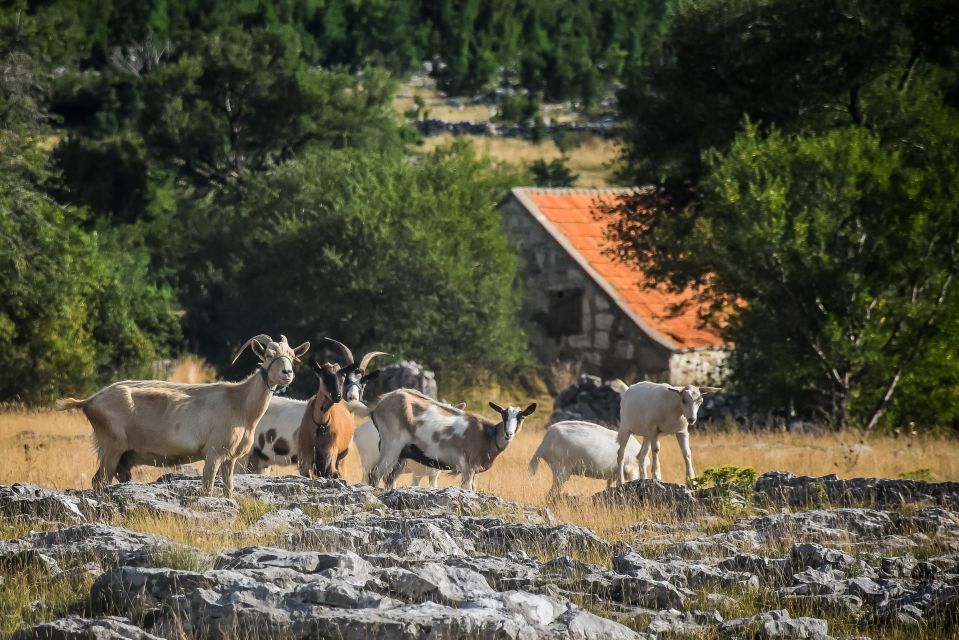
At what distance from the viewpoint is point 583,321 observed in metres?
48.2

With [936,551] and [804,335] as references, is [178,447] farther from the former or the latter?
[804,335]

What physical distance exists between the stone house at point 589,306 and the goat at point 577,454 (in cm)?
2101

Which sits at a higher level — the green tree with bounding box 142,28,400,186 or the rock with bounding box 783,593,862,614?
the rock with bounding box 783,593,862,614

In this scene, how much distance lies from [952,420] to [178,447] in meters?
22.3

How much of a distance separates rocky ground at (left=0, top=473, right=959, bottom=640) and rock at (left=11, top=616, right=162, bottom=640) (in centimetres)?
2

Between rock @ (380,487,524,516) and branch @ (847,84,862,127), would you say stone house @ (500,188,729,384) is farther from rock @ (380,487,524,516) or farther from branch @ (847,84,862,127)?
rock @ (380,487,524,516)

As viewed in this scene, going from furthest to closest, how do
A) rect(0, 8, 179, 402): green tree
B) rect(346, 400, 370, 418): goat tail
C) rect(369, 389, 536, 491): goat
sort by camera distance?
rect(0, 8, 179, 402): green tree
rect(346, 400, 370, 418): goat tail
rect(369, 389, 536, 491): goat

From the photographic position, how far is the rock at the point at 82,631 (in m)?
10.3

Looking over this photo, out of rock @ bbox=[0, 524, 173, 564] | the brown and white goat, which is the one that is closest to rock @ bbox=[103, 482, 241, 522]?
rock @ bbox=[0, 524, 173, 564]

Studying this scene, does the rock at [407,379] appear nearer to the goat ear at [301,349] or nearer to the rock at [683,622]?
the goat ear at [301,349]

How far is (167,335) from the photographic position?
148 feet

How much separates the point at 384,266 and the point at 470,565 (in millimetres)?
32393

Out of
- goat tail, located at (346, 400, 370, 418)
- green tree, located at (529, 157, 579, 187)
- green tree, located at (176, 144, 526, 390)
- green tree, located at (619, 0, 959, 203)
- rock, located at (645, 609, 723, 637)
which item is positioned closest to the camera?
rock, located at (645, 609, 723, 637)

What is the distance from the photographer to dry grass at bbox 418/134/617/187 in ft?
265
